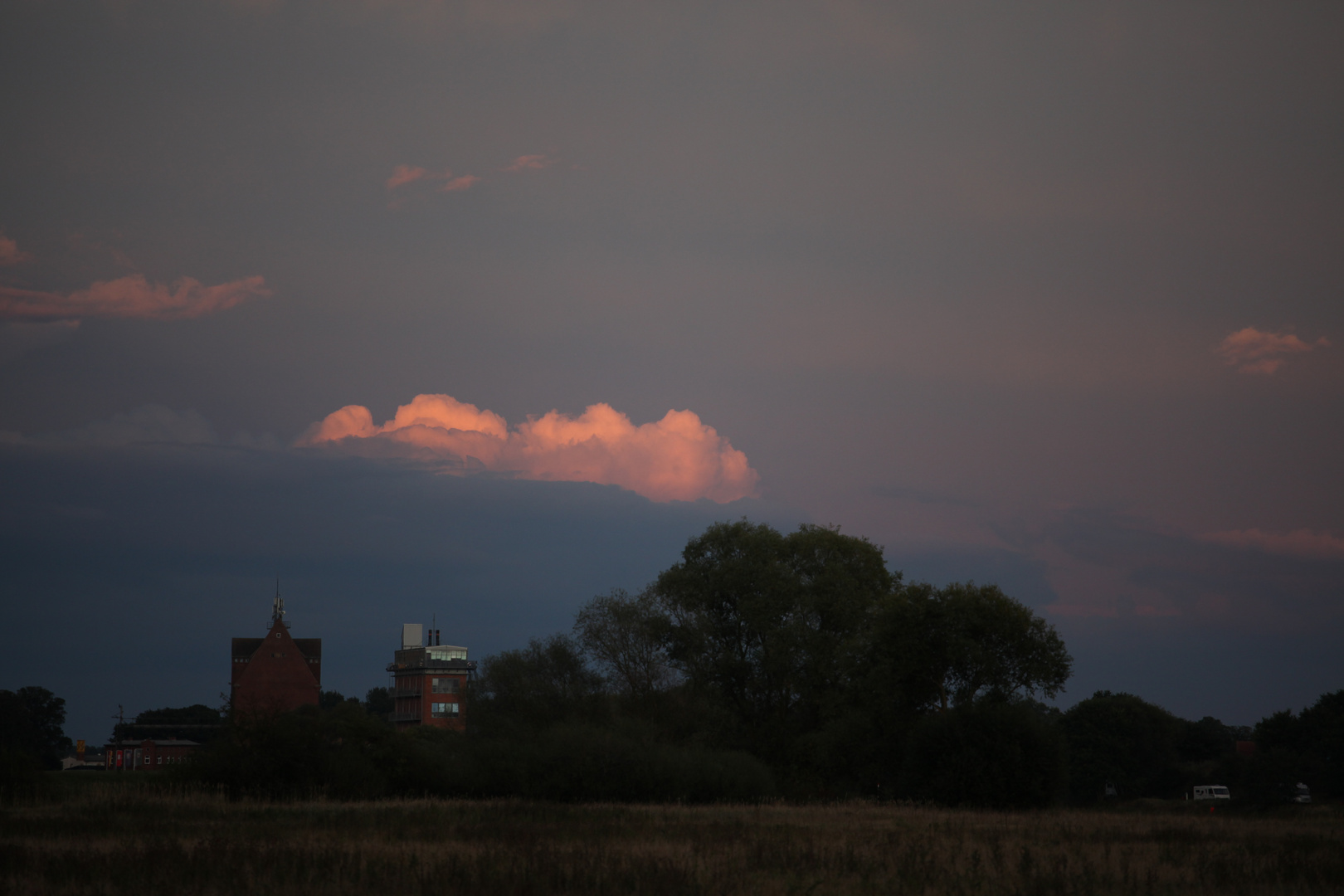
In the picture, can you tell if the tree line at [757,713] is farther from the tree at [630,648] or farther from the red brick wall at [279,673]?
the red brick wall at [279,673]

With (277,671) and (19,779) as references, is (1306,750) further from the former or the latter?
Result: (277,671)

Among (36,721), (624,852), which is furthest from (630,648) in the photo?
(36,721)

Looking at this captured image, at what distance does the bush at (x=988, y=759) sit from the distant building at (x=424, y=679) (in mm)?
102871

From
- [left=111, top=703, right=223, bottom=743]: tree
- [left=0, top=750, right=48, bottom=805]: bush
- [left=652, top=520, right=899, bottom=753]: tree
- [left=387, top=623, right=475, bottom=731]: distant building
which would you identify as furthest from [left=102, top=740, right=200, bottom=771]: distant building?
[left=0, top=750, right=48, bottom=805]: bush

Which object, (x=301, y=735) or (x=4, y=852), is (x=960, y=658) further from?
(x=4, y=852)

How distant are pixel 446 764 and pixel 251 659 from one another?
317ft

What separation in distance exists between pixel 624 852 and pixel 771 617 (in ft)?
122

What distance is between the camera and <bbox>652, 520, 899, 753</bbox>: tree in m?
56.7

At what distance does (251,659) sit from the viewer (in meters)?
131

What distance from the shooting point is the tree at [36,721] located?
129m

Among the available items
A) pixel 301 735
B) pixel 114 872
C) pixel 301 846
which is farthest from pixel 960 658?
pixel 114 872

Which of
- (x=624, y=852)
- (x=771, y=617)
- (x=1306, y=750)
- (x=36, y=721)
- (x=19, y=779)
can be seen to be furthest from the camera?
(x=36, y=721)

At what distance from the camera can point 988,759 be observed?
41406 millimetres

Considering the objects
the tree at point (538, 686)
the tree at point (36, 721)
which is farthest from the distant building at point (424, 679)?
the tree at point (538, 686)
